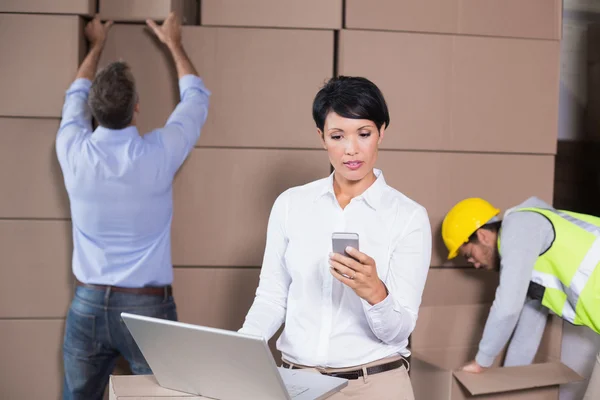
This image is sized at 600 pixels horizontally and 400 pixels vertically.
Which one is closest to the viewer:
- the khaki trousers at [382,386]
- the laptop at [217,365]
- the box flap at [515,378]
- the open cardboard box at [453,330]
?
the laptop at [217,365]

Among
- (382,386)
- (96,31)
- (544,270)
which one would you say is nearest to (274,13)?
(96,31)

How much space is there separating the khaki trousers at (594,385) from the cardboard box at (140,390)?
1.36 metres

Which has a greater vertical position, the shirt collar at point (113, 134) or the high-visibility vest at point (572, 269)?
the shirt collar at point (113, 134)

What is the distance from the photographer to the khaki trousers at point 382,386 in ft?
4.60

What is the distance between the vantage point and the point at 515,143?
8.26 feet

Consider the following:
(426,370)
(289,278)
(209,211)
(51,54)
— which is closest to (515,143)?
(426,370)

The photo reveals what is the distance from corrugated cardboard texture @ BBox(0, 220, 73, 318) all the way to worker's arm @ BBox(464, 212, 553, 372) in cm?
138

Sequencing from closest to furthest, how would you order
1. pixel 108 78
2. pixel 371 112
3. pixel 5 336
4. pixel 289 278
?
1. pixel 371 112
2. pixel 289 278
3. pixel 108 78
4. pixel 5 336

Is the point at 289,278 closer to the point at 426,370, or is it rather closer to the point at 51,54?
the point at 426,370

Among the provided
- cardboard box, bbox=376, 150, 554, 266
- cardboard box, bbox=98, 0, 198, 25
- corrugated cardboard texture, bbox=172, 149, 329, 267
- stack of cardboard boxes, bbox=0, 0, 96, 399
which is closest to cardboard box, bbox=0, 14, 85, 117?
stack of cardboard boxes, bbox=0, 0, 96, 399

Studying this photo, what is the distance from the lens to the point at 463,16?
97.3 inches

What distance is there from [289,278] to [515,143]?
1.27 metres

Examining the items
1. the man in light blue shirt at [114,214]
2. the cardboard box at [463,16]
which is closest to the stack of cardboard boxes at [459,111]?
the cardboard box at [463,16]

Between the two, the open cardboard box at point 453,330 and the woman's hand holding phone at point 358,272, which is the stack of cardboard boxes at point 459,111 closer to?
the open cardboard box at point 453,330
